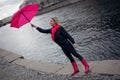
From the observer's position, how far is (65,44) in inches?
363

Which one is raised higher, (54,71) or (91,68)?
(91,68)

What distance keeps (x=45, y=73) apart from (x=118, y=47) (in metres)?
6.97

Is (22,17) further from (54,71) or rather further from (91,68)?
(91,68)

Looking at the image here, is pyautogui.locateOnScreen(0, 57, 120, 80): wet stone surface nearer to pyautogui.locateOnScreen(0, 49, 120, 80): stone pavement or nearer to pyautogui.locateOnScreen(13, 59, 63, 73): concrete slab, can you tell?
pyautogui.locateOnScreen(0, 49, 120, 80): stone pavement

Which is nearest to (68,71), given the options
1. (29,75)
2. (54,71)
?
(54,71)

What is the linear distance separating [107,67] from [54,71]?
3505 mm

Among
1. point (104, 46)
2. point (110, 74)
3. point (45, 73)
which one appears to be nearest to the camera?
point (110, 74)

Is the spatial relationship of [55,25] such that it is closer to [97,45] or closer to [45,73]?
[45,73]

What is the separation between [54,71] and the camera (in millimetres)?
11742

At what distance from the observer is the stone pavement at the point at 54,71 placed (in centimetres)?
901

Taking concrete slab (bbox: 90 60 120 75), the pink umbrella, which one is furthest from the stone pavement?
the pink umbrella

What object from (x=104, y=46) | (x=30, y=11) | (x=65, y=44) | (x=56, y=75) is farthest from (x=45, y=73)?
(x=104, y=46)

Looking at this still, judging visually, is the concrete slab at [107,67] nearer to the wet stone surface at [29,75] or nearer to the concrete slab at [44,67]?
the wet stone surface at [29,75]

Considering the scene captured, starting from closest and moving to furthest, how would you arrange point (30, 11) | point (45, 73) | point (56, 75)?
point (30, 11) → point (56, 75) → point (45, 73)
